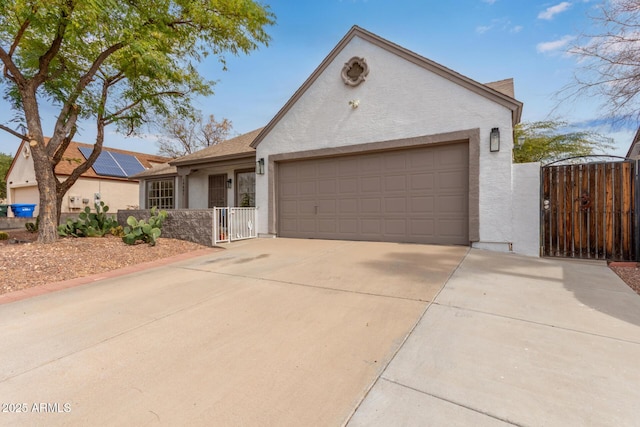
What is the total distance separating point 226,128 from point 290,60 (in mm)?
16302

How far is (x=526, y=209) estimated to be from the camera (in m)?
6.47


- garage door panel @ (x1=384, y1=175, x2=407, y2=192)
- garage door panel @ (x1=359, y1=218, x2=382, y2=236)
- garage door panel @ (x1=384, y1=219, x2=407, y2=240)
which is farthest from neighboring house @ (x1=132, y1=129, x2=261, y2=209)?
garage door panel @ (x1=384, y1=219, x2=407, y2=240)

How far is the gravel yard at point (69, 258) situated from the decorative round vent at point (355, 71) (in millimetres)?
6343

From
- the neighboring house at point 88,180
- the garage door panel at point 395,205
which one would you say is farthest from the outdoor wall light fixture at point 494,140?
the neighboring house at point 88,180

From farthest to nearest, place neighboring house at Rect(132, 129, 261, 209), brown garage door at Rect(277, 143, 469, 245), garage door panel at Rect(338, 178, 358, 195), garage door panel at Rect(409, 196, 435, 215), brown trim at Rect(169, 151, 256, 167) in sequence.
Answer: neighboring house at Rect(132, 129, 261, 209) < brown trim at Rect(169, 151, 256, 167) < garage door panel at Rect(338, 178, 358, 195) < garage door panel at Rect(409, 196, 435, 215) < brown garage door at Rect(277, 143, 469, 245)

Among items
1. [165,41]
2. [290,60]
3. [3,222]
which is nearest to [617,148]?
[290,60]

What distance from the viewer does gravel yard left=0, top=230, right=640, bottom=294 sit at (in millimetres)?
4961

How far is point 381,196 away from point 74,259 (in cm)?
724

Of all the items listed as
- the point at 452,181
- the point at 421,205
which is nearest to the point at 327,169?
the point at 421,205

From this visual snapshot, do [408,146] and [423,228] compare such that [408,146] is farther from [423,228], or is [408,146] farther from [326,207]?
[326,207]

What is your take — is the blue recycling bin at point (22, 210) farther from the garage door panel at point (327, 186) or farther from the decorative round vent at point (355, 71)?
the decorative round vent at point (355, 71)

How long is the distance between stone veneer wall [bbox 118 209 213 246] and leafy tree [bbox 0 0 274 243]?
8.78 feet

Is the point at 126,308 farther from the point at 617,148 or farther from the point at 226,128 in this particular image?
the point at 226,128

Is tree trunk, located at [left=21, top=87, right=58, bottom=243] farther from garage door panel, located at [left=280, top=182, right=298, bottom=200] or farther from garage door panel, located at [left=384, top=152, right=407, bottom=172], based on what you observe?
garage door panel, located at [left=384, top=152, right=407, bottom=172]
